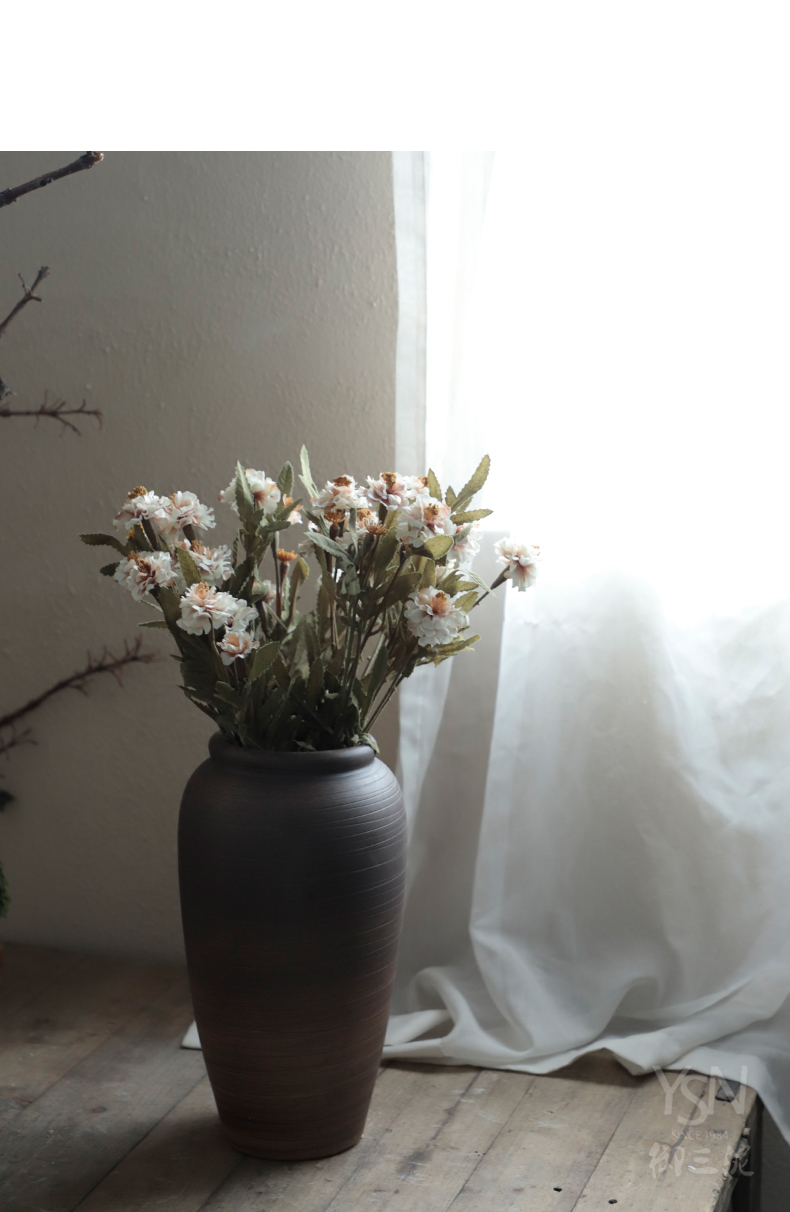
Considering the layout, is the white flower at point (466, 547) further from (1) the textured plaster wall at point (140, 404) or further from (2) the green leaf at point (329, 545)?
(1) the textured plaster wall at point (140, 404)

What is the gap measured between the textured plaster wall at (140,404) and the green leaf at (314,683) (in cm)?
47

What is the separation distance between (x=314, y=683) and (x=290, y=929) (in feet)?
0.87

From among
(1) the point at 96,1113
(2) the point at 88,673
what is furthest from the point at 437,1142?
(2) the point at 88,673

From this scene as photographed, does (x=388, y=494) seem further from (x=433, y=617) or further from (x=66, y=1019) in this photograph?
(x=66, y=1019)

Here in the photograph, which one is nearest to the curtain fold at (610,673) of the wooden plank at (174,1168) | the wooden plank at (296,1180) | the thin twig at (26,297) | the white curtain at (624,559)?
the white curtain at (624,559)

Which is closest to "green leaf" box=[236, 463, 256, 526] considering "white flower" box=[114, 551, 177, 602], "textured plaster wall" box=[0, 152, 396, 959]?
"white flower" box=[114, 551, 177, 602]

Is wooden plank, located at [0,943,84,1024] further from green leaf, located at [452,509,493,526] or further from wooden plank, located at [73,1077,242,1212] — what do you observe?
green leaf, located at [452,509,493,526]

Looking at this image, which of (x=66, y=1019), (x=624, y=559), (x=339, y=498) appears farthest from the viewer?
(x=66, y=1019)

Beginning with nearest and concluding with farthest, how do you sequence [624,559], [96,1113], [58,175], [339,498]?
[58,175]
[339,498]
[96,1113]
[624,559]

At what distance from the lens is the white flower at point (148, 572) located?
1.11 meters

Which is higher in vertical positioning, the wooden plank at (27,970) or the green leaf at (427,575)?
the green leaf at (427,575)

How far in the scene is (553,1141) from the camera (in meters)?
1.24

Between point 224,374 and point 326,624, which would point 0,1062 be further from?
point 224,374

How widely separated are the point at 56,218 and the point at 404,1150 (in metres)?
1.45
